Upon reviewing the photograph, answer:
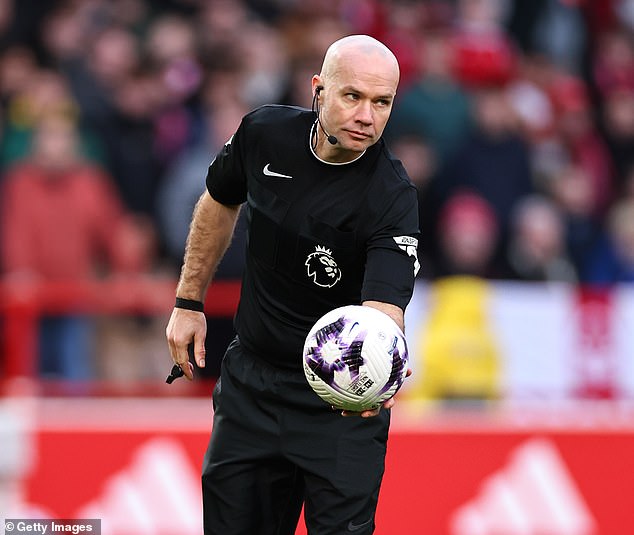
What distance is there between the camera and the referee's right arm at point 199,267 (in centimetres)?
616

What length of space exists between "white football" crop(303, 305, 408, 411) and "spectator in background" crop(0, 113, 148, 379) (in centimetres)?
626

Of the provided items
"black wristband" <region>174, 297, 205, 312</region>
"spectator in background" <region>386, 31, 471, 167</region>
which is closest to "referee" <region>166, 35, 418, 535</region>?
"black wristband" <region>174, 297, 205, 312</region>

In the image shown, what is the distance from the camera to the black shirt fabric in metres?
5.55

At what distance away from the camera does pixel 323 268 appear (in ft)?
18.7

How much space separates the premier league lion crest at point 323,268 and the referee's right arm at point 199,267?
1.99 feet

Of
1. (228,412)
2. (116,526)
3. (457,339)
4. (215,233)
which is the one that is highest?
(215,233)

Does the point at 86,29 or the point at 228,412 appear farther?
the point at 86,29

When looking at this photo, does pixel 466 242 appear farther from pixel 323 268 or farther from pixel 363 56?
pixel 363 56

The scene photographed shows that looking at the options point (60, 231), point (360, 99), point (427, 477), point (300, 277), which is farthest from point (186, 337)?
point (60, 231)

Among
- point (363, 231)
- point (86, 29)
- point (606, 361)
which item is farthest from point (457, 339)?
point (363, 231)

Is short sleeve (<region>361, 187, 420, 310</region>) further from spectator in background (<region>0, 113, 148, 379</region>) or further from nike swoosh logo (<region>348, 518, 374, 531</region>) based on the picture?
spectator in background (<region>0, 113, 148, 379</region>)

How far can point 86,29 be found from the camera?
1309cm

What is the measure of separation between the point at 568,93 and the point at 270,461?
9.88m

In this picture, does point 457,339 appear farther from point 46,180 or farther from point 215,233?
point 215,233
